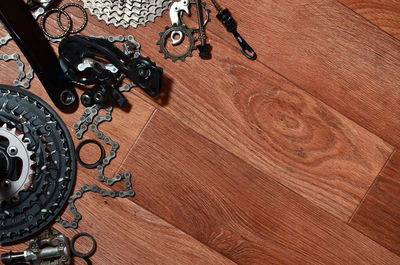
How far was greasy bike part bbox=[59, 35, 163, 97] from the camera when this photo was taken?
49.6 inches

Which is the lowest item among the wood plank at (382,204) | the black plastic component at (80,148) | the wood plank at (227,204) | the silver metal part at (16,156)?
the wood plank at (382,204)

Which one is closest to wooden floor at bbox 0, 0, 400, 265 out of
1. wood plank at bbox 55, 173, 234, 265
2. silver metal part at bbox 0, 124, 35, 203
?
wood plank at bbox 55, 173, 234, 265

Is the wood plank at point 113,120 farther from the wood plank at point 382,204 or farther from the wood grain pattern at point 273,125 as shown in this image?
the wood plank at point 382,204

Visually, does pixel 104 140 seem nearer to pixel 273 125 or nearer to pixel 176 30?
pixel 176 30

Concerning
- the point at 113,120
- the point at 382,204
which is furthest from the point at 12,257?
the point at 382,204

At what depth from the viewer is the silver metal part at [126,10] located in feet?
4.56

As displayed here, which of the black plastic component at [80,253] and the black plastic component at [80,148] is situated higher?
the black plastic component at [80,148]

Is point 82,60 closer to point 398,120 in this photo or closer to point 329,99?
point 329,99

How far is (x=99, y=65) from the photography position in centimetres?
132

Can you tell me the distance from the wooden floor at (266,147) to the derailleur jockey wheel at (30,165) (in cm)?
5

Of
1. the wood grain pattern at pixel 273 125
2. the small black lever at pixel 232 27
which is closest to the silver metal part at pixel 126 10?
the wood grain pattern at pixel 273 125

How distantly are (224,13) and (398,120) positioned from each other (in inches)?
25.7

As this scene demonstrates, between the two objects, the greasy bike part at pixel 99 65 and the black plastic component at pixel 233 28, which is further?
the black plastic component at pixel 233 28

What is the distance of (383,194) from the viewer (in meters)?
1.43
